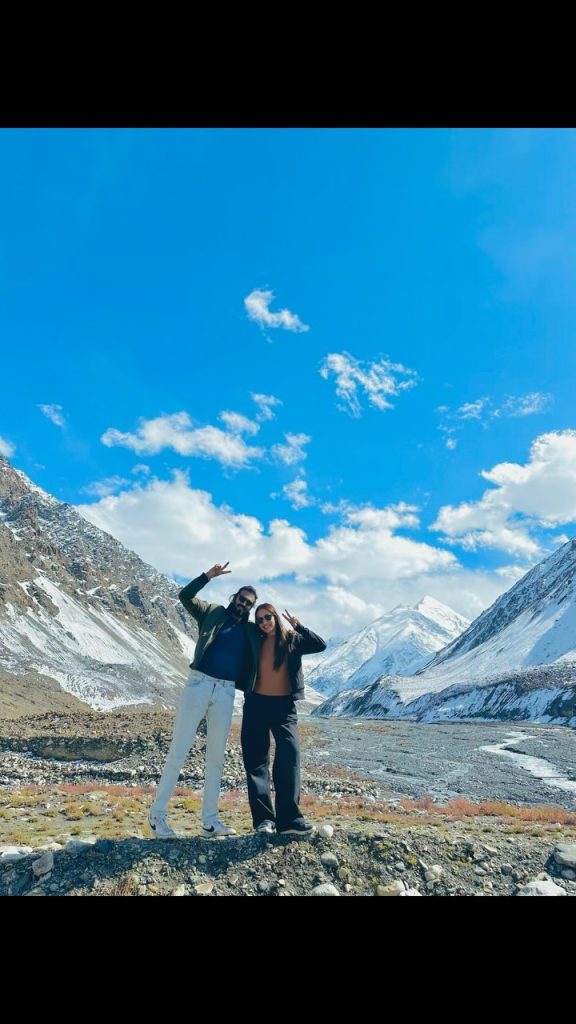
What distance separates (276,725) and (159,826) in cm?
186

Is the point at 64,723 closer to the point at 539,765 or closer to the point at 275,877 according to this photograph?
the point at 539,765

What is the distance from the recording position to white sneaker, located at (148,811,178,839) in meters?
6.34

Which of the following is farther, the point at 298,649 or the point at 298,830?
the point at 298,649

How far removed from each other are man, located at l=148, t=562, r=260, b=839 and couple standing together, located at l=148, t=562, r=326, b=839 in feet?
0.04

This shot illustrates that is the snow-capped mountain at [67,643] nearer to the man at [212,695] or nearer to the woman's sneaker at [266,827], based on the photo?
the man at [212,695]

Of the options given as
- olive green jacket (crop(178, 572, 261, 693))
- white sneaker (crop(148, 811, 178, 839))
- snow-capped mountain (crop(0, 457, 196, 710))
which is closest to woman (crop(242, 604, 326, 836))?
olive green jacket (crop(178, 572, 261, 693))

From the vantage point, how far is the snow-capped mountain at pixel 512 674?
87.4m

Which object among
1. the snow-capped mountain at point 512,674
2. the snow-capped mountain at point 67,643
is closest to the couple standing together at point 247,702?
the snow-capped mountain at point 512,674

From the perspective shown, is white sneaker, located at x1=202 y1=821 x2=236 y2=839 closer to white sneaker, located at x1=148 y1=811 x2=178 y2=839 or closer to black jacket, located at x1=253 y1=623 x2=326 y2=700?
white sneaker, located at x1=148 y1=811 x2=178 y2=839

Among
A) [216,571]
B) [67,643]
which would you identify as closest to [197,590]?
[216,571]

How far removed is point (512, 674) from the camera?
4227 inches

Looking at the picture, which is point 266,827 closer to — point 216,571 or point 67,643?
point 216,571
